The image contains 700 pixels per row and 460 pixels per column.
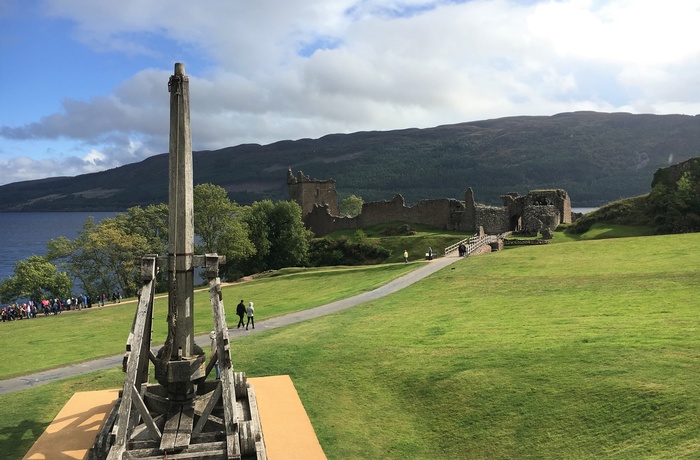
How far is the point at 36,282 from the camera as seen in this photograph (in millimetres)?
46875

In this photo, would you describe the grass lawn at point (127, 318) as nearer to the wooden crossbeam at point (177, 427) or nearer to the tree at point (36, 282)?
the wooden crossbeam at point (177, 427)

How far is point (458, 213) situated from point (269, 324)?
4359cm

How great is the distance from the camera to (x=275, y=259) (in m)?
59.2

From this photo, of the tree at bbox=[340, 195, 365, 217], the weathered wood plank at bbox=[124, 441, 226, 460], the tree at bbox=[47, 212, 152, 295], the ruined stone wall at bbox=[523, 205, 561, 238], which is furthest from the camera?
the tree at bbox=[340, 195, 365, 217]

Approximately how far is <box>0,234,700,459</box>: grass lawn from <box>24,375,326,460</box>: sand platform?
38 centimetres

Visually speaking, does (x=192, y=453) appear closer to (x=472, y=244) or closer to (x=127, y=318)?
(x=127, y=318)

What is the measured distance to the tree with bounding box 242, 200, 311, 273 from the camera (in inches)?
2295

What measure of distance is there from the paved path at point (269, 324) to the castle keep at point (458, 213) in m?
20.2

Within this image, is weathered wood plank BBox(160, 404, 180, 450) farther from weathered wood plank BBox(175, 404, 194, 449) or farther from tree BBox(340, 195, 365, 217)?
tree BBox(340, 195, 365, 217)

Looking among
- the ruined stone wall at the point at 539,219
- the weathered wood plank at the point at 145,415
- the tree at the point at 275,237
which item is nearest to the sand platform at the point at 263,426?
the weathered wood plank at the point at 145,415

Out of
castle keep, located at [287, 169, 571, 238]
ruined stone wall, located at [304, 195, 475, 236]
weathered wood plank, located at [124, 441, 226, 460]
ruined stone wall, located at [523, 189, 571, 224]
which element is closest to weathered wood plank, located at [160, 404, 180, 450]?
weathered wood plank, located at [124, 441, 226, 460]

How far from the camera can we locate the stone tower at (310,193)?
81.1 metres

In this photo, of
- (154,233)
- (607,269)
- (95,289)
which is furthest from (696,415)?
(95,289)

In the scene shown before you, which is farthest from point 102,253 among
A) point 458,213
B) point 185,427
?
point 185,427
